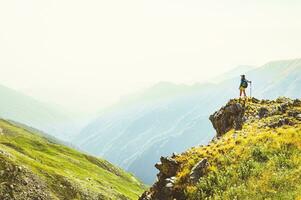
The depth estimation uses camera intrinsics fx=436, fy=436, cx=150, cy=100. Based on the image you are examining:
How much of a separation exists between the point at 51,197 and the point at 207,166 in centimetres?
4816

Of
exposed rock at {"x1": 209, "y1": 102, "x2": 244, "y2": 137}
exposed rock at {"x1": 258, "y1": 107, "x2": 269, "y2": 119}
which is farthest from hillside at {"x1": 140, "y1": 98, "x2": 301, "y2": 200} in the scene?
exposed rock at {"x1": 209, "y1": 102, "x2": 244, "y2": 137}

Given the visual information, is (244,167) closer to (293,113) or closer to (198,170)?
(198,170)

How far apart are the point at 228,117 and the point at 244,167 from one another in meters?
19.3

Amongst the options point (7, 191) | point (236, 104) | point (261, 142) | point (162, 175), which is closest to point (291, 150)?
point (261, 142)

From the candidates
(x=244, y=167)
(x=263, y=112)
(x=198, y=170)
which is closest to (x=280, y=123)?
(x=263, y=112)

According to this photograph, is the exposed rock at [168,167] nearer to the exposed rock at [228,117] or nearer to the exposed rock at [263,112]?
the exposed rock at [228,117]

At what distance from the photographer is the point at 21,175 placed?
232 ft

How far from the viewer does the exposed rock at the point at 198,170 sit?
28922 millimetres

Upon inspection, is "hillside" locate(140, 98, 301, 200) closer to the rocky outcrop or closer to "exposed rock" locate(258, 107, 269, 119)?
the rocky outcrop

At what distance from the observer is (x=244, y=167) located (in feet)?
90.6

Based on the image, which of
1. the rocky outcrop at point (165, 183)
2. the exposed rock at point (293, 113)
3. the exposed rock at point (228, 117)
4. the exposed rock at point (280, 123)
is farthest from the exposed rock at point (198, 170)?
the exposed rock at point (228, 117)

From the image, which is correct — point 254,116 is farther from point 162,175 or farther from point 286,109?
point 162,175

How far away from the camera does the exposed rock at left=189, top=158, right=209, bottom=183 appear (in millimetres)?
28922

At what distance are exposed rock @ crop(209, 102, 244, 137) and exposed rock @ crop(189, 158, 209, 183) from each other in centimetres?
1336
